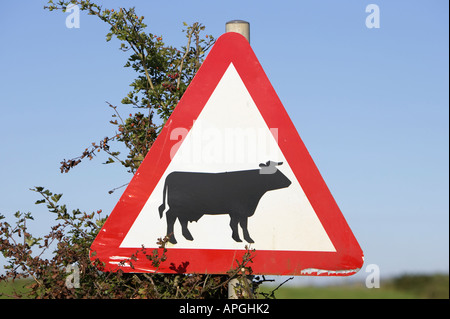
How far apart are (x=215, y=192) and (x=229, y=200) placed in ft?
0.23

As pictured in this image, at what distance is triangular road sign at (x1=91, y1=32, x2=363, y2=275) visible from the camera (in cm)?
248

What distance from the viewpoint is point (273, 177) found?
251 cm

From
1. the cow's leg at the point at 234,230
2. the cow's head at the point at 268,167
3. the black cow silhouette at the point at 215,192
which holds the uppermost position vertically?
the cow's head at the point at 268,167

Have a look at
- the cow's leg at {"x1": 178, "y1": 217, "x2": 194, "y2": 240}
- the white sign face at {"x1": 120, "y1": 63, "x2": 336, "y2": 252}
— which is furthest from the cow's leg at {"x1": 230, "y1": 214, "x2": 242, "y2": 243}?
the cow's leg at {"x1": 178, "y1": 217, "x2": 194, "y2": 240}

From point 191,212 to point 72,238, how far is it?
90 cm

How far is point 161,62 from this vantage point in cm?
348

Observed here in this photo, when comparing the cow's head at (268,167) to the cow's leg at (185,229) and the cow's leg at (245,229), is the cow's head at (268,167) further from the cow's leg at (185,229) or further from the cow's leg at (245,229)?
the cow's leg at (185,229)

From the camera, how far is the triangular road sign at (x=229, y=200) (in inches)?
97.7

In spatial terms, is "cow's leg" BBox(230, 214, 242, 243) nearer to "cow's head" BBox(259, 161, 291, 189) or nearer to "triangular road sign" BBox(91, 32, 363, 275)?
"triangular road sign" BBox(91, 32, 363, 275)

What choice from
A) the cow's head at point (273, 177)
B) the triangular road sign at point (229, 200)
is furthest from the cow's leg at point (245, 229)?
the cow's head at point (273, 177)

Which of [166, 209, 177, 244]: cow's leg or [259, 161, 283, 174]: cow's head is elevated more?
[259, 161, 283, 174]: cow's head

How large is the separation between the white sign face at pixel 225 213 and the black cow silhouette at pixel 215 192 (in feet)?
0.03
